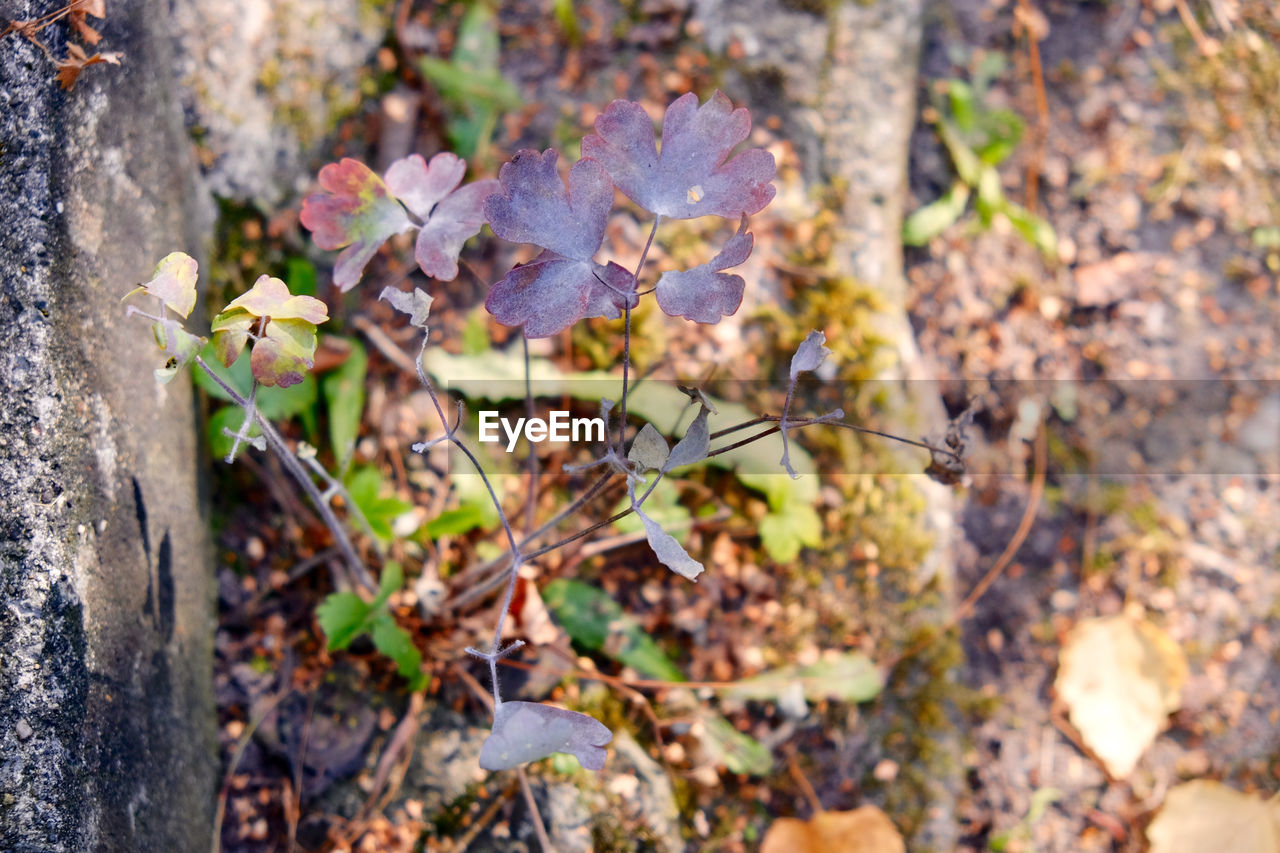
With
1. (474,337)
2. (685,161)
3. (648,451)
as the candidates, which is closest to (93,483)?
(474,337)

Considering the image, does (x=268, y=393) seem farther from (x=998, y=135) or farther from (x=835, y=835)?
(x=998, y=135)

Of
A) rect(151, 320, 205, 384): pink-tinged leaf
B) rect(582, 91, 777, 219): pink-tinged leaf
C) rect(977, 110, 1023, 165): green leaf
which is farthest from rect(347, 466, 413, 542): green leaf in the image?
rect(977, 110, 1023, 165): green leaf

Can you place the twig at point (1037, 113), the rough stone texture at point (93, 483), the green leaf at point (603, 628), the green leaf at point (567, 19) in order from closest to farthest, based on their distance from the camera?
1. the rough stone texture at point (93, 483)
2. the green leaf at point (603, 628)
3. the green leaf at point (567, 19)
4. the twig at point (1037, 113)

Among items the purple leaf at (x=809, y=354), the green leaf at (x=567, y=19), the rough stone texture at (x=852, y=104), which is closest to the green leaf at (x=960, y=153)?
the rough stone texture at (x=852, y=104)

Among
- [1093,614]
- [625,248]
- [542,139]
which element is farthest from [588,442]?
[1093,614]

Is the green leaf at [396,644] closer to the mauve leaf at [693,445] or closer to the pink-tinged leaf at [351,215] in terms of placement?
the pink-tinged leaf at [351,215]

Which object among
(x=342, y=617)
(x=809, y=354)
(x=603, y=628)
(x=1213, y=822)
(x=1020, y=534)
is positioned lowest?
(x=1213, y=822)
